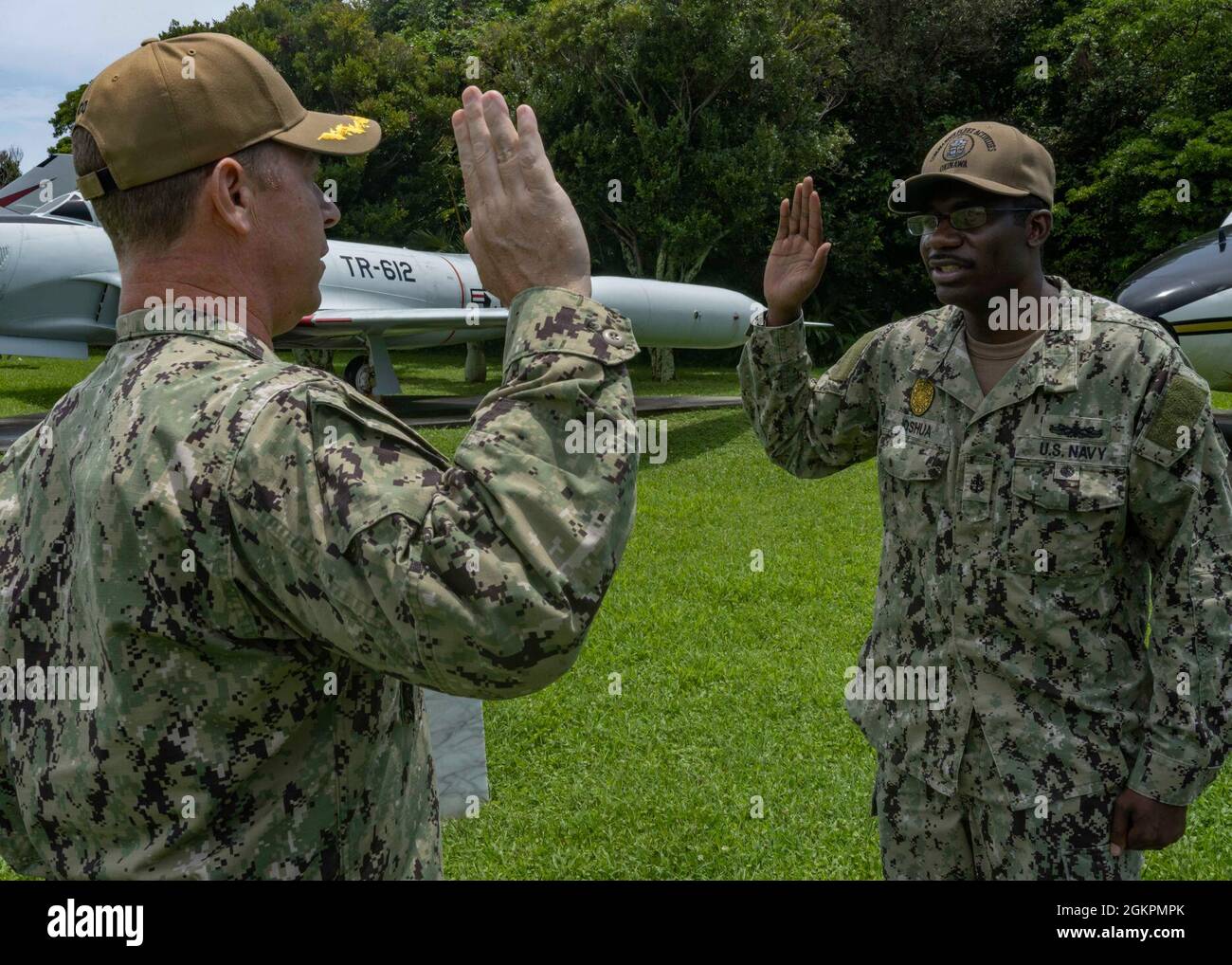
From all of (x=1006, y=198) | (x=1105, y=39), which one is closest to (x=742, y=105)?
(x=1105, y=39)

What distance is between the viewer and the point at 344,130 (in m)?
1.53

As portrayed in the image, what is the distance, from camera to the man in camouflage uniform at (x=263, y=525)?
3.72ft

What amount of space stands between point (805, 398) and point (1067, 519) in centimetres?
78

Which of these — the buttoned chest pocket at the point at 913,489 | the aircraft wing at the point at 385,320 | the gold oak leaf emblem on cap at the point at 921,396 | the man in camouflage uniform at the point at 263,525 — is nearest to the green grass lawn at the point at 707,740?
the buttoned chest pocket at the point at 913,489

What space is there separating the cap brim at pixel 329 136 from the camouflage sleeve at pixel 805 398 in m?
1.40

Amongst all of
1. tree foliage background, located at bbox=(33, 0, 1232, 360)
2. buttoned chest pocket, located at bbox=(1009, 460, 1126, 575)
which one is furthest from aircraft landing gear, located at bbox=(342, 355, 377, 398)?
buttoned chest pocket, located at bbox=(1009, 460, 1126, 575)

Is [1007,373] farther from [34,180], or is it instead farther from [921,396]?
[34,180]

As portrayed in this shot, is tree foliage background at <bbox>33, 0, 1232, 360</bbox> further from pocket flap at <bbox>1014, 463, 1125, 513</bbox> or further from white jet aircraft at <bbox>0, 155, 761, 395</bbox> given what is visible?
pocket flap at <bbox>1014, 463, 1125, 513</bbox>

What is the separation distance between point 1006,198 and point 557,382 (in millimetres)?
1847

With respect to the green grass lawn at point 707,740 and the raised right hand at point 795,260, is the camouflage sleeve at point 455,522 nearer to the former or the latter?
the raised right hand at point 795,260

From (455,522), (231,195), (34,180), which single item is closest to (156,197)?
(231,195)

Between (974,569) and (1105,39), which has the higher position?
(1105,39)
